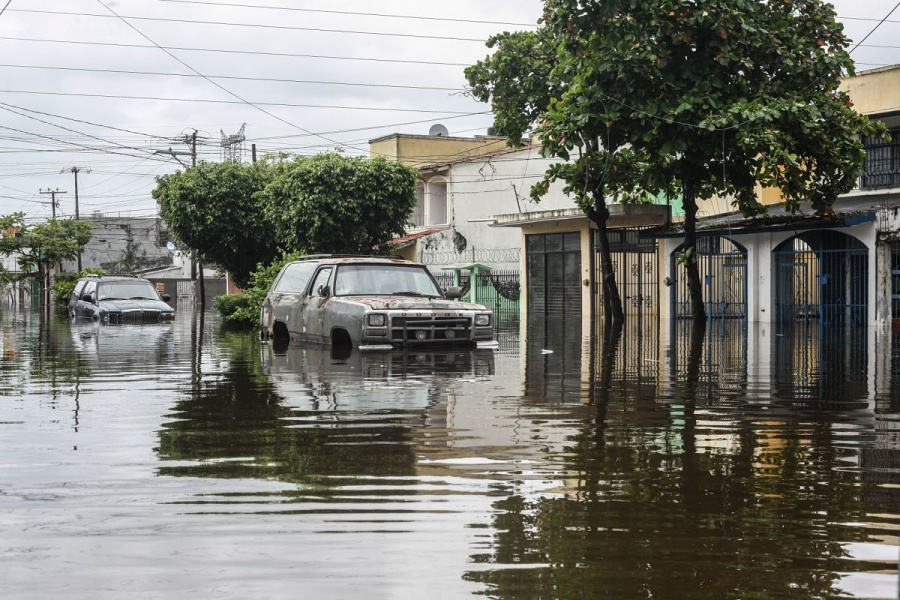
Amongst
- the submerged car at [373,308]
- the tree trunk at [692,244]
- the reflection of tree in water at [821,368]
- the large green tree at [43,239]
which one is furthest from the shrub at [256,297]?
the large green tree at [43,239]

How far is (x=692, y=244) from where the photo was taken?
1084 inches

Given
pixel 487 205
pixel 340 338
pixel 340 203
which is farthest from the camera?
pixel 487 205

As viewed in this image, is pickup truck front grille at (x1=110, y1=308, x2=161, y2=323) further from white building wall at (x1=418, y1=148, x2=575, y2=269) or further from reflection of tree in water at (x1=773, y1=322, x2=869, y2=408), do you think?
reflection of tree in water at (x1=773, y1=322, x2=869, y2=408)

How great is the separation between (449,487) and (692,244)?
21600mm

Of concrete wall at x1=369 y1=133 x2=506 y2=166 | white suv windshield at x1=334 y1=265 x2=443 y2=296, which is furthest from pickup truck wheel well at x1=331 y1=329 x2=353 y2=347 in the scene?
concrete wall at x1=369 y1=133 x2=506 y2=166

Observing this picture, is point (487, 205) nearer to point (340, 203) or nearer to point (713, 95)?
point (340, 203)

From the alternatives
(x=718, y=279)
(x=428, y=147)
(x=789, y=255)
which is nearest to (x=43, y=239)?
(x=428, y=147)

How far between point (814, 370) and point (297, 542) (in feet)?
37.5

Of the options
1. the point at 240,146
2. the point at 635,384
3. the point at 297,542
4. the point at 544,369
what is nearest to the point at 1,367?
the point at 544,369

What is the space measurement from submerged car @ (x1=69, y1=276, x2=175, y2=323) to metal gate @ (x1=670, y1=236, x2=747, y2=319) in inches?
605

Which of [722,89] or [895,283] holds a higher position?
[722,89]

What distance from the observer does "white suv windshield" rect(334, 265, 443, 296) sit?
19.7 meters

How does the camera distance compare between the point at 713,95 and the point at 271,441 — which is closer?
the point at 271,441

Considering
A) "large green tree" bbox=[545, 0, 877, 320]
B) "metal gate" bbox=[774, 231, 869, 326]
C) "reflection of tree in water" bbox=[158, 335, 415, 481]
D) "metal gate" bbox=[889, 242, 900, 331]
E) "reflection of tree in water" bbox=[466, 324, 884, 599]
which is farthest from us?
"metal gate" bbox=[774, 231, 869, 326]
